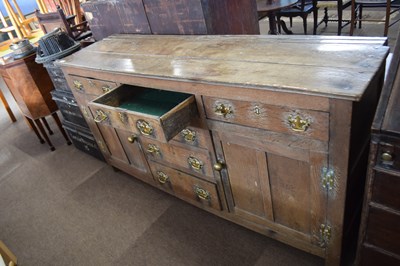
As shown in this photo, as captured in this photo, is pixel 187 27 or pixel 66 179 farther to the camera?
pixel 66 179

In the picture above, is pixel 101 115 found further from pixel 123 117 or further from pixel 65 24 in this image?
pixel 65 24

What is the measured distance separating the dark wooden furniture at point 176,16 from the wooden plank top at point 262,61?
84 mm

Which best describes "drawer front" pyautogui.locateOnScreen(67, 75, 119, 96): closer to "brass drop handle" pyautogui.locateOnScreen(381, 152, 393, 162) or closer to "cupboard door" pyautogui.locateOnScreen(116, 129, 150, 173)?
"cupboard door" pyautogui.locateOnScreen(116, 129, 150, 173)

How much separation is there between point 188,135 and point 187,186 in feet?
1.17

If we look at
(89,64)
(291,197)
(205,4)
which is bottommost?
(291,197)

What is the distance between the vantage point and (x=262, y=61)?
1089mm

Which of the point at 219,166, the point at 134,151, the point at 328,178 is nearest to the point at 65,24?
the point at 134,151

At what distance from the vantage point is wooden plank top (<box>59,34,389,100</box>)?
879mm

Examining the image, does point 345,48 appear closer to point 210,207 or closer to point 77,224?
point 210,207

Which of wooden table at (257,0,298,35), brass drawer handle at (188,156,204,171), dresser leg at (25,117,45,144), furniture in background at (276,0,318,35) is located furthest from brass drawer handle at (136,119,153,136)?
furniture in background at (276,0,318,35)

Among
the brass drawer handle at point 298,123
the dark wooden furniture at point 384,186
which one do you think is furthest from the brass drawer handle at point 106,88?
the dark wooden furniture at point 384,186

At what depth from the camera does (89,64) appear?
5.21 ft

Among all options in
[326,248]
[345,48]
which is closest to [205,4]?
[345,48]

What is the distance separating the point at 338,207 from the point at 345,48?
55cm
